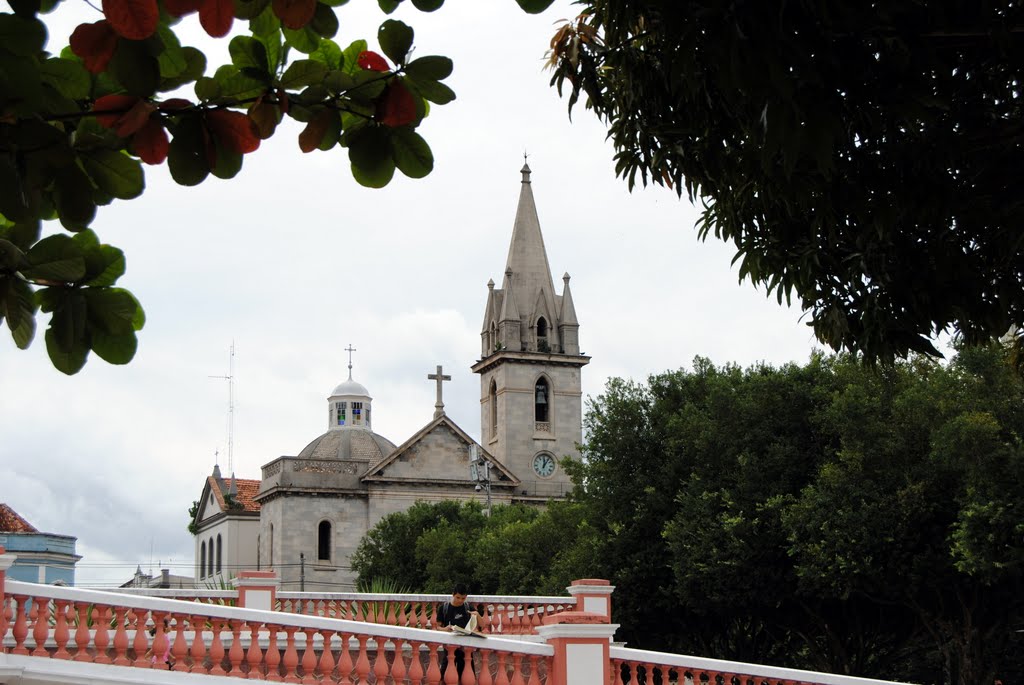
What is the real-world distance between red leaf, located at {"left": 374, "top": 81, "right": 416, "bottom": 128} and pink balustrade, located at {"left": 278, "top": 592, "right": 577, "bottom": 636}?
17.1 meters

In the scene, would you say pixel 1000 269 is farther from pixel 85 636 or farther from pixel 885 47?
pixel 85 636

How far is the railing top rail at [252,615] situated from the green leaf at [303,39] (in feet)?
38.3

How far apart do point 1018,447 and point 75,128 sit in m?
29.5

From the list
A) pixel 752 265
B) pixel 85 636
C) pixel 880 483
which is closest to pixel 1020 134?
pixel 752 265

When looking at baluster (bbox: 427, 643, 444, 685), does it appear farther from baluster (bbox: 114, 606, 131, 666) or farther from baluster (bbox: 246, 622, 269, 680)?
baluster (bbox: 114, 606, 131, 666)

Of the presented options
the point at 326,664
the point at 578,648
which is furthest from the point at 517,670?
the point at 326,664

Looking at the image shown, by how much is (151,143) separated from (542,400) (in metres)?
71.9

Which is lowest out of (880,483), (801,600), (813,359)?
(801,600)

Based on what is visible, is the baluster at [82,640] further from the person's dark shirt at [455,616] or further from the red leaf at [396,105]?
the red leaf at [396,105]

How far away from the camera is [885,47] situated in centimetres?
827

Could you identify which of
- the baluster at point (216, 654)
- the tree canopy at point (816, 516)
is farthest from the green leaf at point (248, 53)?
the tree canopy at point (816, 516)

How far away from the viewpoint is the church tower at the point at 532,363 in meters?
72.9

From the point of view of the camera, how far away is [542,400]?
74.7 m

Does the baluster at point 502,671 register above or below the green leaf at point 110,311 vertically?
below
